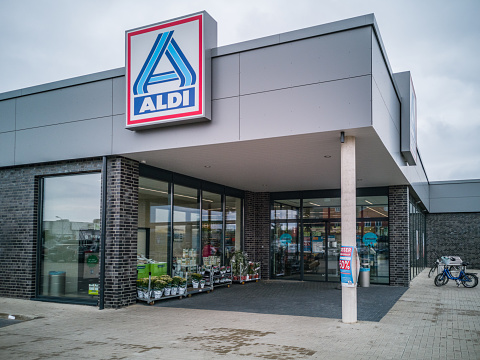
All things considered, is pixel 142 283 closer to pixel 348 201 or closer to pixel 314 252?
pixel 348 201

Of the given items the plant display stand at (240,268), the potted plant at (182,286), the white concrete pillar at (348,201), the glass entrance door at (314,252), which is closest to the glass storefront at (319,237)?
the glass entrance door at (314,252)

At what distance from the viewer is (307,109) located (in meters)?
8.66

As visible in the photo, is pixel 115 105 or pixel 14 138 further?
pixel 14 138

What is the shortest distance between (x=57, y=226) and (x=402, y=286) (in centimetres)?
1088

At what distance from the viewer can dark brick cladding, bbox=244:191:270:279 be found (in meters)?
17.3

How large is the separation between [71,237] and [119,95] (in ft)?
12.3

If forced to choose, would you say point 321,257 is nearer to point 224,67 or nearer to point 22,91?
point 224,67

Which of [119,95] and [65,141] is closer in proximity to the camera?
[119,95]

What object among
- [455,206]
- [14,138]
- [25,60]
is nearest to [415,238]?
[455,206]

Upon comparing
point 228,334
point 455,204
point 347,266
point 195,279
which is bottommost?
point 228,334

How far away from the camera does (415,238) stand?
63.9ft

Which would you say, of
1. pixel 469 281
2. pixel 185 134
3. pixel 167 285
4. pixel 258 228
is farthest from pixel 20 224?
pixel 469 281

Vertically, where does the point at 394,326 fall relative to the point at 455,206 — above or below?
below

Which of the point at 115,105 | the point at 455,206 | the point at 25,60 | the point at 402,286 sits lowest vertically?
the point at 402,286
